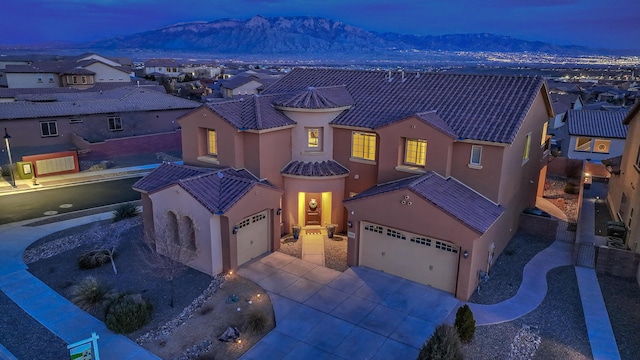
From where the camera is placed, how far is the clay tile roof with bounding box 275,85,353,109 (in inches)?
914

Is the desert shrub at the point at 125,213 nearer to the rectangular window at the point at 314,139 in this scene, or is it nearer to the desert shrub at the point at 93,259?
the desert shrub at the point at 93,259

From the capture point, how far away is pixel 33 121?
40.1 metres

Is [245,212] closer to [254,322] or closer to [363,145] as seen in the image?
[254,322]

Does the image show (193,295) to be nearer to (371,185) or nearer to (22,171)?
(371,185)

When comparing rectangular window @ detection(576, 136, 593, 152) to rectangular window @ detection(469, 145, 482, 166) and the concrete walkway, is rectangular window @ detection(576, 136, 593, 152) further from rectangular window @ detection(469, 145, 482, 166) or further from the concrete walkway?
the concrete walkway

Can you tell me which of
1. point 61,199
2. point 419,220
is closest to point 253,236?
point 419,220

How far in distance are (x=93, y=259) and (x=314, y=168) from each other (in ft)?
38.5

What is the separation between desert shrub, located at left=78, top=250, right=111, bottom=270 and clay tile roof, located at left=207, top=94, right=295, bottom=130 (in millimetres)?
8813

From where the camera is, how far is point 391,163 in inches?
841

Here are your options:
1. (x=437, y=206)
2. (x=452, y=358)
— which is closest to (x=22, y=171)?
(x=437, y=206)

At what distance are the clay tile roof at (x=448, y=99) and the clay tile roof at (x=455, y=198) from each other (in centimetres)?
243

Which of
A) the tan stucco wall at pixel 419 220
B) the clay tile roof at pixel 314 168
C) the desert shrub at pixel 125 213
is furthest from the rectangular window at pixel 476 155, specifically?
the desert shrub at pixel 125 213

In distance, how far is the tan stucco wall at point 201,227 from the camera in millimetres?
18667

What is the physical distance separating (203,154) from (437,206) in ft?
44.0
